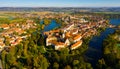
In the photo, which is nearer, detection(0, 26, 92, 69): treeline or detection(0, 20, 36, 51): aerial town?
detection(0, 26, 92, 69): treeline

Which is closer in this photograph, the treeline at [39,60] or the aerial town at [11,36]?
the treeline at [39,60]

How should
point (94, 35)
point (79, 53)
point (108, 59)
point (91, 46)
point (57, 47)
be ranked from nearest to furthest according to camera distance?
point (108, 59) → point (79, 53) → point (57, 47) → point (91, 46) → point (94, 35)

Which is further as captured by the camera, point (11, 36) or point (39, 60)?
point (11, 36)

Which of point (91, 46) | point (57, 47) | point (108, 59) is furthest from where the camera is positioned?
point (91, 46)

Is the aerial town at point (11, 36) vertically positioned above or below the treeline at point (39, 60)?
below

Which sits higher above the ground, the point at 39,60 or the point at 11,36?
the point at 39,60

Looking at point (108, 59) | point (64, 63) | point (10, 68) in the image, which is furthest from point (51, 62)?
point (108, 59)

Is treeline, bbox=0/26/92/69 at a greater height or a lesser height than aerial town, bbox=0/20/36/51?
greater

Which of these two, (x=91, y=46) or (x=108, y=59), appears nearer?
(x=108, y=59)

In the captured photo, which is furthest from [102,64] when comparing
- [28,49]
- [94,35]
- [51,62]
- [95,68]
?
[94,35]

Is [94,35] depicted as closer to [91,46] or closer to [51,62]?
[91,46]
